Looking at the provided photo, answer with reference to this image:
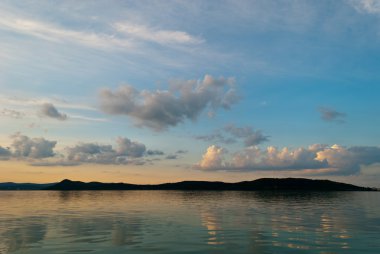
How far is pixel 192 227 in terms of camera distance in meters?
49.4

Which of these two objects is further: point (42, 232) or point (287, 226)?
Result: point (287, 226)

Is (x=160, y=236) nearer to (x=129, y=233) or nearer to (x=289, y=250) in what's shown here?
(x=129, y=233)

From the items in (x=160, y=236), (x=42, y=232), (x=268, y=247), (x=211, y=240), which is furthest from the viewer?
(x=42, y=232)

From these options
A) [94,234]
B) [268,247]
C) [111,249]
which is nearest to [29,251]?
[111,249]

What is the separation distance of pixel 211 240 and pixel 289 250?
910 cm

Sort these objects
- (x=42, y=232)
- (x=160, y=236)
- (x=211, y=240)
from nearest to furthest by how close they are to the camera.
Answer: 1. (x=211, y=240)
2. (x=160, y=236)
3. (x=42, y=232)

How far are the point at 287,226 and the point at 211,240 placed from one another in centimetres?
1673

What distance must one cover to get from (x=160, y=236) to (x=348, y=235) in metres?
22.8

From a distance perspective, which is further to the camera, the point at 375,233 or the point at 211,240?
the point at 375,233

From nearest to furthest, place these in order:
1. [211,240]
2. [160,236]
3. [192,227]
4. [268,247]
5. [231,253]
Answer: [231,253]
[268,247]
[211,240]
[160,236]
[192,227]

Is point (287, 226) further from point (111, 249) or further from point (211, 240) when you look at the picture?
point (111, 249)

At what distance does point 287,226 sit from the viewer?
164 feet

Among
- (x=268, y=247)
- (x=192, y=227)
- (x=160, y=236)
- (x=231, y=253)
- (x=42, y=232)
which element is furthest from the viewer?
(x=192, y=227)

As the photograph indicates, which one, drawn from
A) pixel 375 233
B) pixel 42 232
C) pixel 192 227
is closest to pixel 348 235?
pixel 375 233
